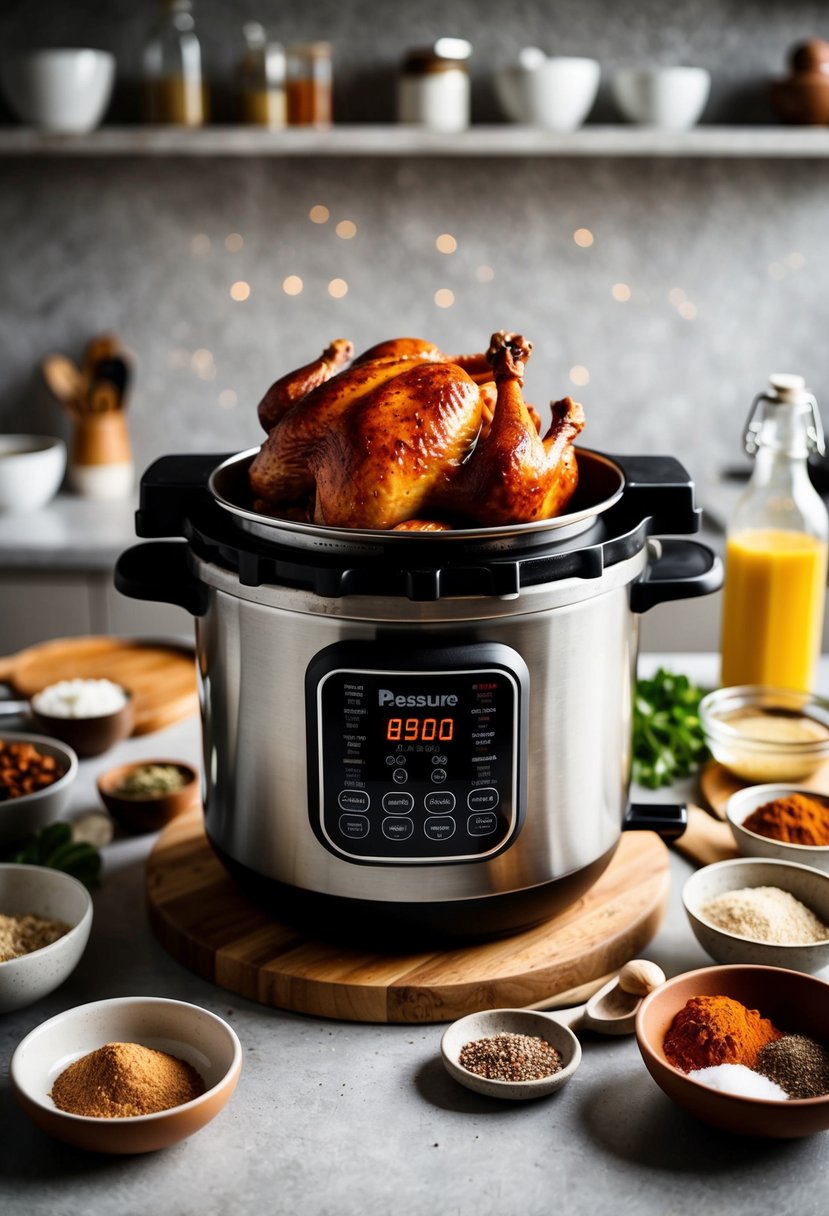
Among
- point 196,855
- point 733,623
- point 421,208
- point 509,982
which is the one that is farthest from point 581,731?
point 421,208

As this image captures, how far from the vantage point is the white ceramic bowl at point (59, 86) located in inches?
106

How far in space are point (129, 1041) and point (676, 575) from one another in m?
0.58

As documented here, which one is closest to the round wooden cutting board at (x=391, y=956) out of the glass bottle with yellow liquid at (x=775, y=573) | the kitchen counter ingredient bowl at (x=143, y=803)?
the kitchen counter ingredient bowl at (x=143, y=803)

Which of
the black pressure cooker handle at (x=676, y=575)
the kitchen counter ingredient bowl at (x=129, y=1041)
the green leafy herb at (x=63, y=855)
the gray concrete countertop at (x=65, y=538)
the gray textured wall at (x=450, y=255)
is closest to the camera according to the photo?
the kitchen counter ingredient bowl at (x=129, y=1041)

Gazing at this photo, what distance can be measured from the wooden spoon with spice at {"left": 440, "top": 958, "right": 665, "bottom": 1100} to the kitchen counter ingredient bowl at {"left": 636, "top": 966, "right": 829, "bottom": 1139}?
0.06 metres

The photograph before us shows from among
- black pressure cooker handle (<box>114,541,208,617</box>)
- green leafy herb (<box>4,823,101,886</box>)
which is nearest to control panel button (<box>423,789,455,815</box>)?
black pressure cooker handle (<box>114,541,208,617</box>)

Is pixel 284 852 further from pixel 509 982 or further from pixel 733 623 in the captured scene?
pixel 733 623

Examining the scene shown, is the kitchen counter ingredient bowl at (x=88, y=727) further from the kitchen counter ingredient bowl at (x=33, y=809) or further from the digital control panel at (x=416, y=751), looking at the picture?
the digital control panel at (x=416, y=751)

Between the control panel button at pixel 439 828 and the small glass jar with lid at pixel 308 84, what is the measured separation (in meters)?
2.25

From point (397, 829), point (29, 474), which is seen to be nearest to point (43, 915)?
point (397, 829)

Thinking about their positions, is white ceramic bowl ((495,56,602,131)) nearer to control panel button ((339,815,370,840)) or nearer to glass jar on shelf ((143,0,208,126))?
glass jar on shelf ((143,0,208,126))

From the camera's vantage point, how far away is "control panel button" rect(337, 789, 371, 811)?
3.12 ft

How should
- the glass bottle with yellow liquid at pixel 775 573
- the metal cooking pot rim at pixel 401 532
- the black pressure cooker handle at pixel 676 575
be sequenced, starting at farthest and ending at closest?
the glass bottle with yellow liquid at pixel 775 573
the black pressure cooker handle at pixel 676 575
the metal cooking pot rim at pixel 401 532

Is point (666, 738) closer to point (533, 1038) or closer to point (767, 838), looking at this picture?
point (767, 838)
